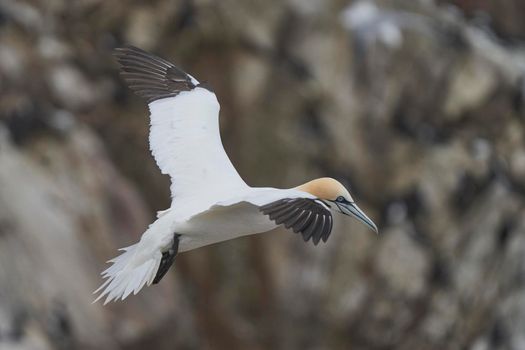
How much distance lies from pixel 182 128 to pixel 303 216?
5.79 feet

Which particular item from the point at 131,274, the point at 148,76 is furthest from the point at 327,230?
the point at 148,76

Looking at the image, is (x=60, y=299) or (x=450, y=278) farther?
(x=450, y=278)

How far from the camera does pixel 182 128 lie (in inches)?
300

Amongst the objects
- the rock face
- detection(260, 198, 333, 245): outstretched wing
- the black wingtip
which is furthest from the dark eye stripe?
the rock face

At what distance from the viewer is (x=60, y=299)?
11.6 m

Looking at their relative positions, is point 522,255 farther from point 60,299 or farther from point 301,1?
point 60,299

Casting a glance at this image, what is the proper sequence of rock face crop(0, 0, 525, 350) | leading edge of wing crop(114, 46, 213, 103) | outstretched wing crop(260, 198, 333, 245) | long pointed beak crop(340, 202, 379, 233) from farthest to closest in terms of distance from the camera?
rock face crop(0, 0, 525, 350)
leading edge of wing crop(114, 46, 213, 103)
long pointed beak crop(340, 202, 379, 233)
outstretched wing crop(260, 198, 333, 245)

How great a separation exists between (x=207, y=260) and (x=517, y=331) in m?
3.18

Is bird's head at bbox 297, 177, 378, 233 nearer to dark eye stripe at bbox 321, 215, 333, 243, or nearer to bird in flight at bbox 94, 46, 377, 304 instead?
bird in flight at bbox 94, 46, 377, 304

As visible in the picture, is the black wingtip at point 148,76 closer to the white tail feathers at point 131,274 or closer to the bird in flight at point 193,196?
the bird in flight at point 193,196

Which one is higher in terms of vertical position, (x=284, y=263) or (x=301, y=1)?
(x=301, y=1)

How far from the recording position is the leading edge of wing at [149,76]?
25.8 ft

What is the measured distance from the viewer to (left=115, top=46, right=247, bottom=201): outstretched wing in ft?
23.6

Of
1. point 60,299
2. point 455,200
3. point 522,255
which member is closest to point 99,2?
point 60,299
